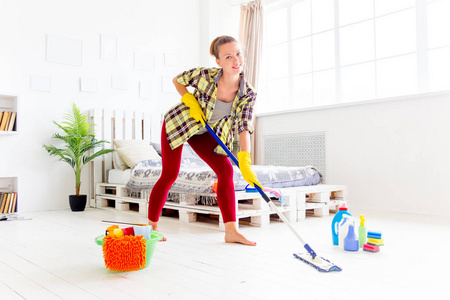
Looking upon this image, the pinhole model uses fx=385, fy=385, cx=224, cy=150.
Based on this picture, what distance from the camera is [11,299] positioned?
4.09 feet

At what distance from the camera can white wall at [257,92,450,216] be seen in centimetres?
317

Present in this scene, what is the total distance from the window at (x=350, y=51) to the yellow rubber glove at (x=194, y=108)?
95.2 inches

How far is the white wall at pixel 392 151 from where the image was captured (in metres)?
3.17

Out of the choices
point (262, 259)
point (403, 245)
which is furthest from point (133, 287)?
point (403, 245)

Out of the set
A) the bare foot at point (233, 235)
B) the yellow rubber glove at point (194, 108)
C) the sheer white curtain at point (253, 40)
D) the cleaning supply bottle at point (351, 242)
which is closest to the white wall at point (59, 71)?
the sheer white curtain at point (253, 40)

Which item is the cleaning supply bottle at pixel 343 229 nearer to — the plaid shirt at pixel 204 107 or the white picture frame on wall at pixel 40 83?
the plaid shirt at pixel 204 107

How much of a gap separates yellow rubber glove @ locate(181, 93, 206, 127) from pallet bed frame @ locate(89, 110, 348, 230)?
30.1 inches

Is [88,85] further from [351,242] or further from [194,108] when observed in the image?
[351,242]

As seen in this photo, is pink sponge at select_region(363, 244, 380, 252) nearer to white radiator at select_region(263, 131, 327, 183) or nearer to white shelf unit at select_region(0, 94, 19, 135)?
white radiator at select_region(263, 131, 327, 183)

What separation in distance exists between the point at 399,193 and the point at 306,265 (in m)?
2.12

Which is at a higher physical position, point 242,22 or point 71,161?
point 242,22

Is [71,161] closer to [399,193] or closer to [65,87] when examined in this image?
[65,87]

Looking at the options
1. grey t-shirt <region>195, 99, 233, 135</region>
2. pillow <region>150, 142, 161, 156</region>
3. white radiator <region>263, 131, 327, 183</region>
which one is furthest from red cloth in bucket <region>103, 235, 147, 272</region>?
white radiator <region>263, 131, 327, 183</region>

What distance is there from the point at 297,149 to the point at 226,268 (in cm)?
277
